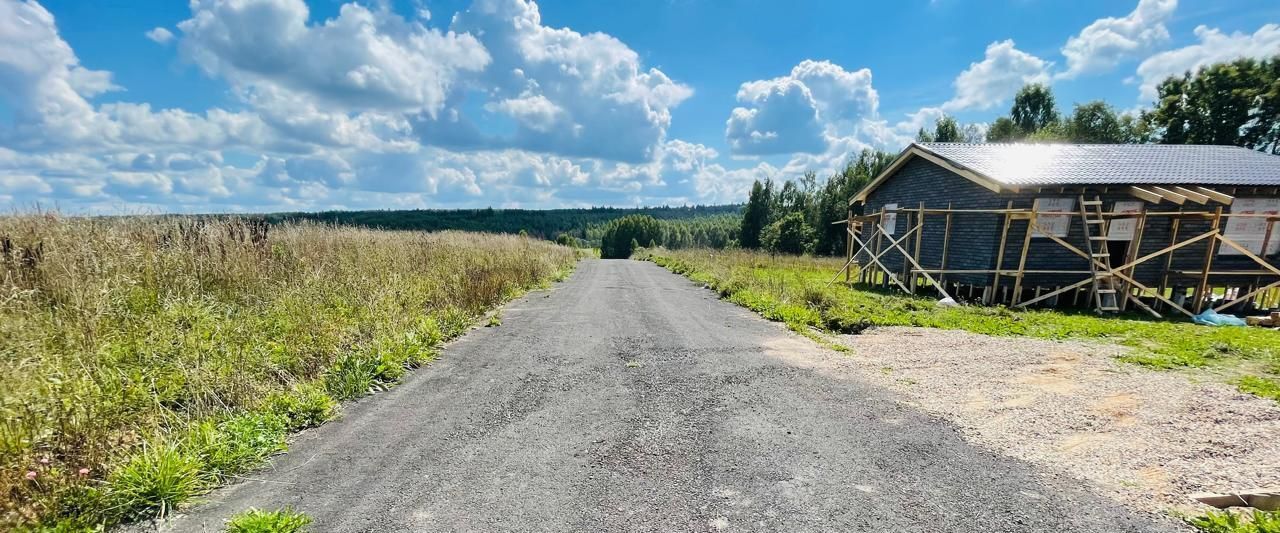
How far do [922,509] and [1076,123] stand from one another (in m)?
48.9

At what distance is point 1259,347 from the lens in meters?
6.51

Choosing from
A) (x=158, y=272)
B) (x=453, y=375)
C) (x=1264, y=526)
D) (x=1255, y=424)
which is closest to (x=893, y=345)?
(x=1255, y=424)

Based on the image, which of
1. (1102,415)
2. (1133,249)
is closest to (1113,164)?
(1133,249)

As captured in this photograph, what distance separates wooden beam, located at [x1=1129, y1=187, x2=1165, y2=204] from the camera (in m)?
10.6

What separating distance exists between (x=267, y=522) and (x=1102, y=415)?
6496 mm

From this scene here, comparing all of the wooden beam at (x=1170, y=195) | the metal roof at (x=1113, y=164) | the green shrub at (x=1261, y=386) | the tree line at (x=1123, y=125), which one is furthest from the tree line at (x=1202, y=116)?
the green shrub at (x=1261, y=386)

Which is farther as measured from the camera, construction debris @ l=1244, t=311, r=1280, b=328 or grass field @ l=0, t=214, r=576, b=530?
construction debris @ l=1244, t=311, r=1280, b=328

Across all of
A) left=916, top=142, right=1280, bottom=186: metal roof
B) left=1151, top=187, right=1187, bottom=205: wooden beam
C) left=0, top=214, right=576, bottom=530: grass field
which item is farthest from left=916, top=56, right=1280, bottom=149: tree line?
left=0, top=214, right=576, bottom=530: grass field

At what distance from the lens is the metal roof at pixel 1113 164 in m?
11.6

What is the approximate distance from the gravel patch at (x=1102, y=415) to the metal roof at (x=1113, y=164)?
7159 mm

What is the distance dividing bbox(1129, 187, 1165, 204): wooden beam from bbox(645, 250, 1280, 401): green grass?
2746mm

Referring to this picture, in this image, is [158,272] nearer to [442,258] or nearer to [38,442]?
[38,442]

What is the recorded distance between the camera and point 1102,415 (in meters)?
4.27

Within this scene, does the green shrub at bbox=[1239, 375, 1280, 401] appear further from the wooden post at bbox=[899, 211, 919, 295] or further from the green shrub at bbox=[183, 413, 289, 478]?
the wooden post at bbox=[899, 211, 919, 295]
